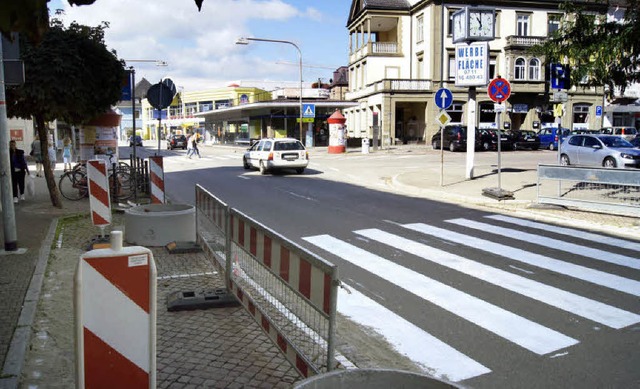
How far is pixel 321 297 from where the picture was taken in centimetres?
348

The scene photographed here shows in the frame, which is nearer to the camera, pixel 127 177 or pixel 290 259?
pixel 290 259

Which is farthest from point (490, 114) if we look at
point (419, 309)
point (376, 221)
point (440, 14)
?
point (419, 309)

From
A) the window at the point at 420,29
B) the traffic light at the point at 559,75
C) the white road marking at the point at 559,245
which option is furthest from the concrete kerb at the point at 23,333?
the window at the point at 420,29

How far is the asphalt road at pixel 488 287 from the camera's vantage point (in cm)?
471

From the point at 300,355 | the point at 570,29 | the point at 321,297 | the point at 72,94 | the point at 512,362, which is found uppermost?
the point at 570,29

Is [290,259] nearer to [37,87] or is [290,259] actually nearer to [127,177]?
[37,87]

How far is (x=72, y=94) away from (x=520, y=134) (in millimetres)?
36550

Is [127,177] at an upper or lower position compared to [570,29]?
lower

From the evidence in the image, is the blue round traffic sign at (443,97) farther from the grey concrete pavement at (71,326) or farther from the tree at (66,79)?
the tree at (66,79)

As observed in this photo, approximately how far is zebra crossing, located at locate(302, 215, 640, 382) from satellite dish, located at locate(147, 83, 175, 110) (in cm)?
481

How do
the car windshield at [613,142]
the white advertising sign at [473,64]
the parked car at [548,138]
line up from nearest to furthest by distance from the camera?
the white advertising sign at [473,64], the car windshield at [613,142], the parked car at [548,138]

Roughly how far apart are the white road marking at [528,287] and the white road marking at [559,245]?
185 centimetres

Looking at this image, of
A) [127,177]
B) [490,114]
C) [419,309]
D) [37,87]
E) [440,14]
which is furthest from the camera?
[490,114]

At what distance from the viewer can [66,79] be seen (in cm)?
1160
